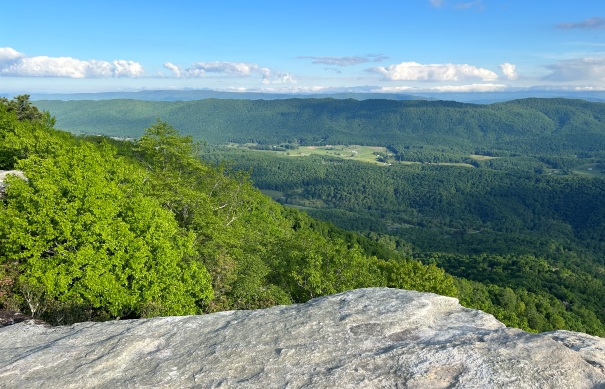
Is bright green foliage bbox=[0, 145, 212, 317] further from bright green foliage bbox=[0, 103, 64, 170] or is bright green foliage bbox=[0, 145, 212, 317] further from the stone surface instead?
bright green foliage bbox=[0, 103, 64, 170]

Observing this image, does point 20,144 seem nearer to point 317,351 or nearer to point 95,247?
point 95,247

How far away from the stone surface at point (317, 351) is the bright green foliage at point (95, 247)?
910cm

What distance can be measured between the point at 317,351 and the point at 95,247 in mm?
19653

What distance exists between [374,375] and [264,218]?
59.5 meters

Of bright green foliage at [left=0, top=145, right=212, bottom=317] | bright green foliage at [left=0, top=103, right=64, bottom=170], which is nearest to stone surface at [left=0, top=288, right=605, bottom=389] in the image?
bright green foliage at [left=0, top=145, right=212, bottom=317]

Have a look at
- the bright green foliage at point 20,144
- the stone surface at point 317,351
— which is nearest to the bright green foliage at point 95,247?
the stone surface at point 317,351

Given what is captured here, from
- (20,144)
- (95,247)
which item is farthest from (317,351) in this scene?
(20,144)

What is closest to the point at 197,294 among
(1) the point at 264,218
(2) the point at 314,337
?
(2) the point at 314,337

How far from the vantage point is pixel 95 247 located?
25.5 meters

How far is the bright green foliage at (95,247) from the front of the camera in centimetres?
2383

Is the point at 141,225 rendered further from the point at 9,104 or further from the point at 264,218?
the point at 9,104

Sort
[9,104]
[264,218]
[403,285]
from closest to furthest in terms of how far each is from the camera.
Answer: [403,285], [264,218], [9,104]

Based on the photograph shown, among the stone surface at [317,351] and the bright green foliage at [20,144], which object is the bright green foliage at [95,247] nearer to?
the stone surface at [317,351]

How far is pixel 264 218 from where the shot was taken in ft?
227
